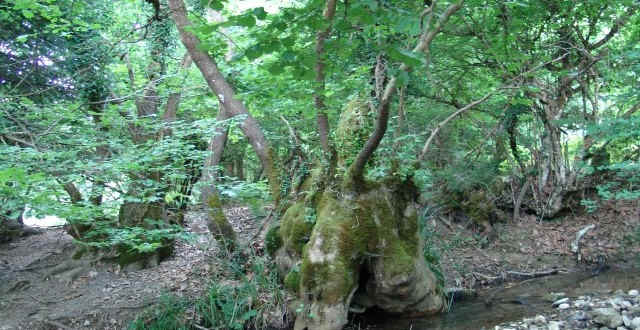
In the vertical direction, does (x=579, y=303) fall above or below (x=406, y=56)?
below

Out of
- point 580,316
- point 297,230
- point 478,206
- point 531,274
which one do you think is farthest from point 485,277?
point 297,230

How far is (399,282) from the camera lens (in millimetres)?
5656

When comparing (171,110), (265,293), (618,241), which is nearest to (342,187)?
(265,293)

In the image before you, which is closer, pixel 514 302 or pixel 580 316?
pixel 580 316

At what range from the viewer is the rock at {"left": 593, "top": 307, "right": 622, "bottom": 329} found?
15.4ft

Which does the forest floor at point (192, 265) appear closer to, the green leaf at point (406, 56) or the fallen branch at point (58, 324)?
the fallen branch at point (58, 324)

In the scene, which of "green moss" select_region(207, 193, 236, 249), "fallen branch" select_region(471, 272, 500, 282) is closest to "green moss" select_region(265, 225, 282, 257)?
"green moss" select_region(207, 193, 236, 249)

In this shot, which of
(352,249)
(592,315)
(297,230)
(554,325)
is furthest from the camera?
(297,230)

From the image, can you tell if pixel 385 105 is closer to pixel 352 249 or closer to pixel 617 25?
pixel 352 249

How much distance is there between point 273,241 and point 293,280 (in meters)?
1.45

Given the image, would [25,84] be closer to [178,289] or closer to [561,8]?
[178,289]

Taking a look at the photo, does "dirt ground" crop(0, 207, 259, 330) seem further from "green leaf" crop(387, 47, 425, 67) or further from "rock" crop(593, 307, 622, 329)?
"rock" crop(593, 307, 622, 329)

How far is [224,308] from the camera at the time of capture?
19.9 ft

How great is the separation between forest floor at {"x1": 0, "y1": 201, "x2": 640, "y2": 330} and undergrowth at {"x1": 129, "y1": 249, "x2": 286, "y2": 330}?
0.44m
